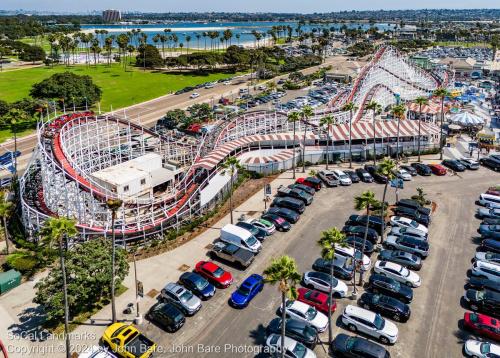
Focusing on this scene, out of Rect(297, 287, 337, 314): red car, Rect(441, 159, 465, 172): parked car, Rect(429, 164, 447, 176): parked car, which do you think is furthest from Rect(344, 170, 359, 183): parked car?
Rect(297, 287, 337, 314): red car

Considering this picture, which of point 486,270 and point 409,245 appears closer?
point 486,270

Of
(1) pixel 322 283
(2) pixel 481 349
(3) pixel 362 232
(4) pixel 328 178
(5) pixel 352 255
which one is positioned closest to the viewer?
(2) pixel 481 349

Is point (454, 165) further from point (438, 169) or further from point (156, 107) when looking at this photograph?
point (156, 107)

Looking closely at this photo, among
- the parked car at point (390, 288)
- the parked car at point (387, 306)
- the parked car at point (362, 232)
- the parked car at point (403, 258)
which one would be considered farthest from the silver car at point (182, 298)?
the parked car at point (403, 258)

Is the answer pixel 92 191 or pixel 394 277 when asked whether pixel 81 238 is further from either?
pixel 394 277

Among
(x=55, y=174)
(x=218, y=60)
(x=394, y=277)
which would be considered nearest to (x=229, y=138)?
(x=55, y=174)

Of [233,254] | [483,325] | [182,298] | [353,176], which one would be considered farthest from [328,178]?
[182,298]

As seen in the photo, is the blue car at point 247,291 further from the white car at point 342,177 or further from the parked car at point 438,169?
the parked car at point 438,169
